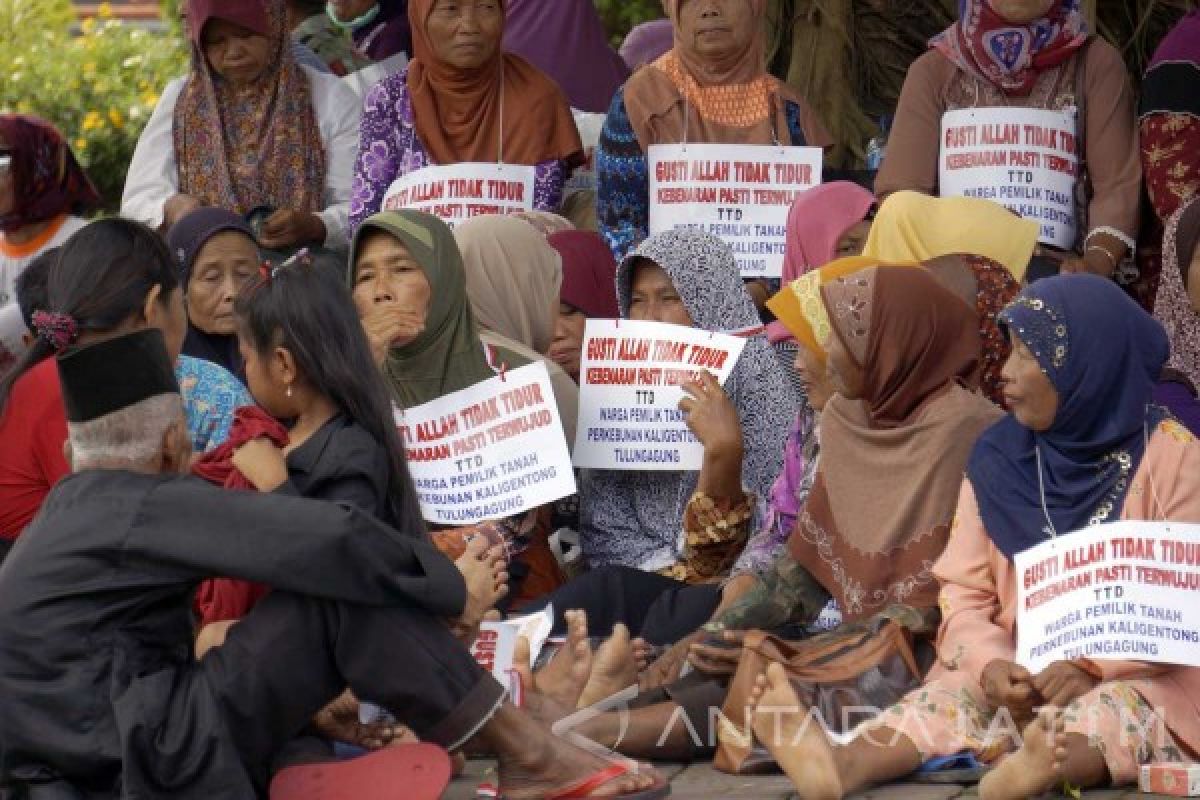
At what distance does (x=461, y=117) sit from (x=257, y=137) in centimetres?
80

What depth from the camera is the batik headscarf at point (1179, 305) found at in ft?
24.4

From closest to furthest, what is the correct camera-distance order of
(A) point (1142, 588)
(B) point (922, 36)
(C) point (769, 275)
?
(A) point (1142, 588) < (C) point (769, 275) < (B) point (922, 36)

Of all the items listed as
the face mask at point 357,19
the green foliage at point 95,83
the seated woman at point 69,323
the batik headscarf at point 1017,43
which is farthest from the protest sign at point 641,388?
the green foliage at point 95,83

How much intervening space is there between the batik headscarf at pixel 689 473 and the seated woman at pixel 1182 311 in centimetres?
117

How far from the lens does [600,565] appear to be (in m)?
7.60

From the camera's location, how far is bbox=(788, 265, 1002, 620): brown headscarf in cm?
662

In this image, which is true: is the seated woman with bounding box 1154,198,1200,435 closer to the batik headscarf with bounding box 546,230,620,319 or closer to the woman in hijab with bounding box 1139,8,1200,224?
the woman in hijab with bounding box 1139,8,1200,224

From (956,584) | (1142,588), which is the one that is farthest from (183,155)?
(1142,588)

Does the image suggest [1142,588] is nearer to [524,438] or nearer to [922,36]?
[524,438]

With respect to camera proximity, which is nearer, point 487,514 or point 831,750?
point 831,750

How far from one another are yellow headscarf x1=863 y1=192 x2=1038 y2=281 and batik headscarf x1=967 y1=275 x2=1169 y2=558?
133 cm

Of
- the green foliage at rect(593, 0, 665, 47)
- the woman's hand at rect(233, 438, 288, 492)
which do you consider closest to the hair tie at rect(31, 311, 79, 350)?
the woman's hand at rect(233, 438, 288, 492)

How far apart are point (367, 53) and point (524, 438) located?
12.6 ft

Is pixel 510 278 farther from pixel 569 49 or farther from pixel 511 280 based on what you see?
pixel 569 49
